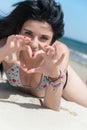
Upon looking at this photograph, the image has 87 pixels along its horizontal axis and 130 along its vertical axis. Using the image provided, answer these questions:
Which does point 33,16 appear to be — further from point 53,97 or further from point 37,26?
point 53,97

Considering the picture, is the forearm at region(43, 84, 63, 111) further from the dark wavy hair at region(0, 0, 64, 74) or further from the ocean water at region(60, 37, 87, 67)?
the ocean water at region(60, 37, 87, 67)

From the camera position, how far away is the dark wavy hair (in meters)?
3.65

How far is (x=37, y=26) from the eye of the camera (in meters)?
3.56

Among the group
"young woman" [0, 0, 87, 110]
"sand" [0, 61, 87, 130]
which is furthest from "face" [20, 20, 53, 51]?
"sand" [0, 61, 87, 130]

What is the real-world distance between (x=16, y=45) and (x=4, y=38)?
0.68 m

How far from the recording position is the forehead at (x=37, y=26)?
3545mm

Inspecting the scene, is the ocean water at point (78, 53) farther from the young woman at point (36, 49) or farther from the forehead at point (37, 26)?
the forehead at point (37, 26)

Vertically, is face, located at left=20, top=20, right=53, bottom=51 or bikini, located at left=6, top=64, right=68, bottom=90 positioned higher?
face, located at left=20, top=20, right=53, bottom=51

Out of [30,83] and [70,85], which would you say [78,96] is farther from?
[30,83]

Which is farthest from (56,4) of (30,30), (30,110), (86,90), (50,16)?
(86,90)

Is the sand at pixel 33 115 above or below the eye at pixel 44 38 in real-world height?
below

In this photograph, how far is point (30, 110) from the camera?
3416 mm

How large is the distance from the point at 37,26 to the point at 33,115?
0.81 meters

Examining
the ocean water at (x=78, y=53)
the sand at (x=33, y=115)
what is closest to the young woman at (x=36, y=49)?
the sand at (x=33, y=115)
